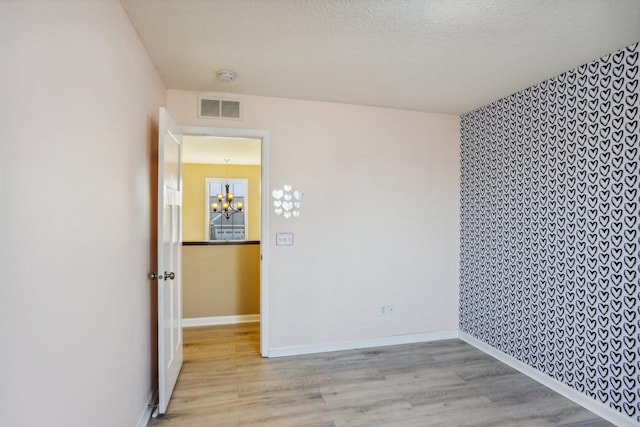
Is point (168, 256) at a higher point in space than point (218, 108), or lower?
lower

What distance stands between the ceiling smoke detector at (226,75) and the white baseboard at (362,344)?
252 cm

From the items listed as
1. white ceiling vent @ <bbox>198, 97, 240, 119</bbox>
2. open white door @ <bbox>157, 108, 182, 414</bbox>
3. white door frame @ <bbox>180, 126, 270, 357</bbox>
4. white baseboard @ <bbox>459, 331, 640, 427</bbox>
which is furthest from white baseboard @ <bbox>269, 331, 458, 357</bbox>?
white ceiling vent @ <bbox>198, 97, 240, 119</bbox>

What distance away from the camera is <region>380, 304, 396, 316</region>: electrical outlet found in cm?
359

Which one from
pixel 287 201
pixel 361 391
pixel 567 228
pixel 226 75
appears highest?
pixel 226 75

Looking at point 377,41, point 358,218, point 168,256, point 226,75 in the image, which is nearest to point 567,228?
point 358,218

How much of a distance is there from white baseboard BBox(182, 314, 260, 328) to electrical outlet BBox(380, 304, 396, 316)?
5.68 ft

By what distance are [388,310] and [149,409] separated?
2345mm

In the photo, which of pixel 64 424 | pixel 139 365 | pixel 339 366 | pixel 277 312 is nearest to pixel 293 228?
pixel 277 312

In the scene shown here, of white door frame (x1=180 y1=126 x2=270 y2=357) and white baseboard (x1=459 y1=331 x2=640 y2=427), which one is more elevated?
white door frame (x1=180 y1=126 x2=270 y2=357)

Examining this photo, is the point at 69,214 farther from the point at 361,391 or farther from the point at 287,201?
the point at 361,391

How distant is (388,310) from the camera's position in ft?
11.9

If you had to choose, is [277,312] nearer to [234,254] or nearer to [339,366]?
[339,366]

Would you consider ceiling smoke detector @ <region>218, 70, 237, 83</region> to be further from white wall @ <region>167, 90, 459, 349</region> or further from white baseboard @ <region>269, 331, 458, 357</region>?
white baseboard @ <region>269, 331, 458, 357</region>

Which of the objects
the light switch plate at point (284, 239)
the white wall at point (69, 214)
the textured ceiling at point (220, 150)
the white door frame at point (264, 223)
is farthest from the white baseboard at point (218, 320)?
the textured ceiling at point (220, 150)
